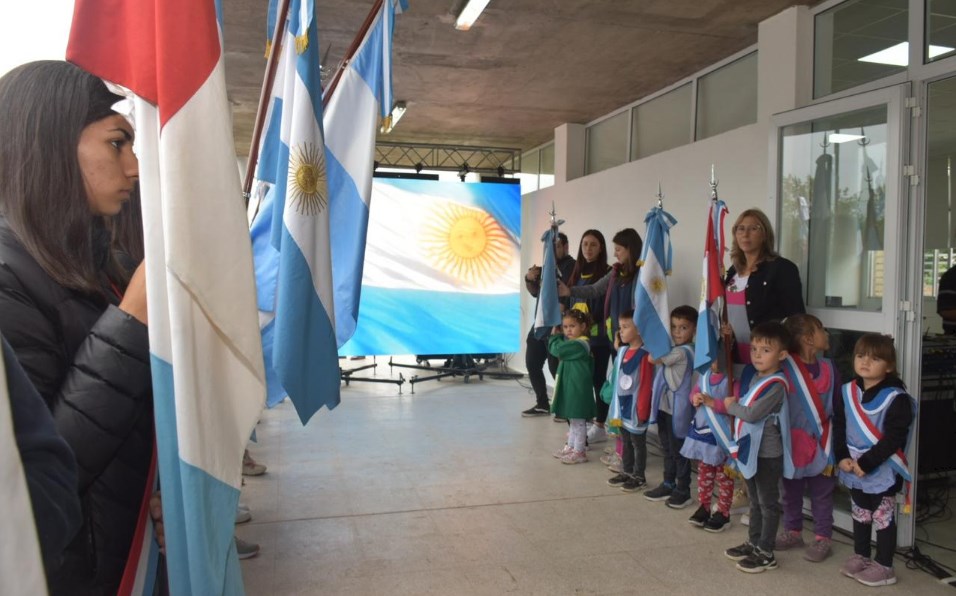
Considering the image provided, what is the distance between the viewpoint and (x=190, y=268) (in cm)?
97

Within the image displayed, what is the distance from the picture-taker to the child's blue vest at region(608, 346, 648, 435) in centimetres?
423

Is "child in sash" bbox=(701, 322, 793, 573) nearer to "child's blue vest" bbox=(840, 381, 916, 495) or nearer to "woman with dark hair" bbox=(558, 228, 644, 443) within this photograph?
"child's blue vest" bbox=(840, 381, 916, 495)

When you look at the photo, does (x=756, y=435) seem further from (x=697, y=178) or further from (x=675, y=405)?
(x=697, y=178)

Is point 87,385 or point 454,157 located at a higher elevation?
point 454,157

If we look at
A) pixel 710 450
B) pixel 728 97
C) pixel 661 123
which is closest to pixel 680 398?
pixel 710 450

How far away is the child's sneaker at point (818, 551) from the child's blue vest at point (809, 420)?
0.31m

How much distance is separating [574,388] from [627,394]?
1.77ft

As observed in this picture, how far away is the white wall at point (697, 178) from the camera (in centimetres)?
422

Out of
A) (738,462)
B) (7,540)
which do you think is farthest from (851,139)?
(7,540)

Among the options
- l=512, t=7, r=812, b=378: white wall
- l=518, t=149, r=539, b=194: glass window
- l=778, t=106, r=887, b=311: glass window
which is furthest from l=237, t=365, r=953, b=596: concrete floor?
l=518, t=149, r=539, b=194: glass window

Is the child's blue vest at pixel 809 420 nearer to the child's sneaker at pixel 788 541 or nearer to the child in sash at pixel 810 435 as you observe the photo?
the child in sash at pixel 810 435

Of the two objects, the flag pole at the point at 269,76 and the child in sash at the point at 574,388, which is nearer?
the flag pole at the point at 269,76

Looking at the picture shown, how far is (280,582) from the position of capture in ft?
9.68

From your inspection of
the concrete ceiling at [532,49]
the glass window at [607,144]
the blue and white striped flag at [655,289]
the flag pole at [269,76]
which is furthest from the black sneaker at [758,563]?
the glass window at [607,144]
